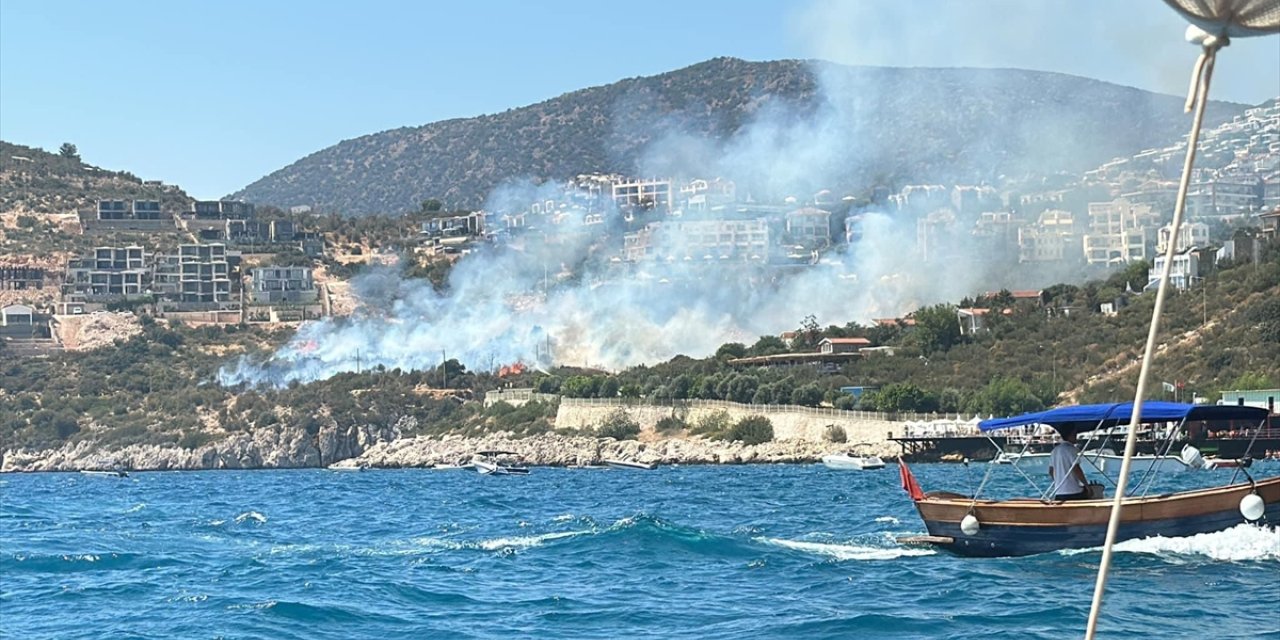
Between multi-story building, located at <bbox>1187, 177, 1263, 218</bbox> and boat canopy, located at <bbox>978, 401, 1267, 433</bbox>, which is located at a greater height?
multi-story building, located at <bbox>1187, 177, 1263, 218</bbox>

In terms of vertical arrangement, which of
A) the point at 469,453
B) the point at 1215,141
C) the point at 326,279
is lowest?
the point at 469,453

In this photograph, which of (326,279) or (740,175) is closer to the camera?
(326,279)

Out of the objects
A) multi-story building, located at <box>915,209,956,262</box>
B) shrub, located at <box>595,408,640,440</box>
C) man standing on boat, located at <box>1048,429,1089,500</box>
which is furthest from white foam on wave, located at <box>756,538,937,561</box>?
multi-story building, located at <box>915,209,956,262</box>

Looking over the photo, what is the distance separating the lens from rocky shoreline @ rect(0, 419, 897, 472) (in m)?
97.9

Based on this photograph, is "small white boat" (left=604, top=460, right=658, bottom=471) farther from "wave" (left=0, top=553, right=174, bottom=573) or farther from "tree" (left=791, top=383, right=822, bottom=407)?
"wave" (left=0, top=553, right=174, bottom=573)

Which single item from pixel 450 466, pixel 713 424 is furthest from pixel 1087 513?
pixel 450 466

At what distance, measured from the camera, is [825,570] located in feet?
87.1

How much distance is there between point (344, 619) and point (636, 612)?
3.68 meters

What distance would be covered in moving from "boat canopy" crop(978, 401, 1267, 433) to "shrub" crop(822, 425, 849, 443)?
61464 mm

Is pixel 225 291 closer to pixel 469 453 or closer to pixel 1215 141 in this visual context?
pixel 469 453

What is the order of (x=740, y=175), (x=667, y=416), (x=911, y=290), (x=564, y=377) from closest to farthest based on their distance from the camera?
(x=667, y=416)
(x=564, y=377)
(x=911, y=290)
(x=740, y=175)

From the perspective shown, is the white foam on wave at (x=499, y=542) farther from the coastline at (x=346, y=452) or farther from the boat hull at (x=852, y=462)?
the coastline at (x=346, y=452)

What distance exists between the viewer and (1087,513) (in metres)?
25.9

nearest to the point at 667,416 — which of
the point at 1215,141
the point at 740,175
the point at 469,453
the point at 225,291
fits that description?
the point at 469,453
